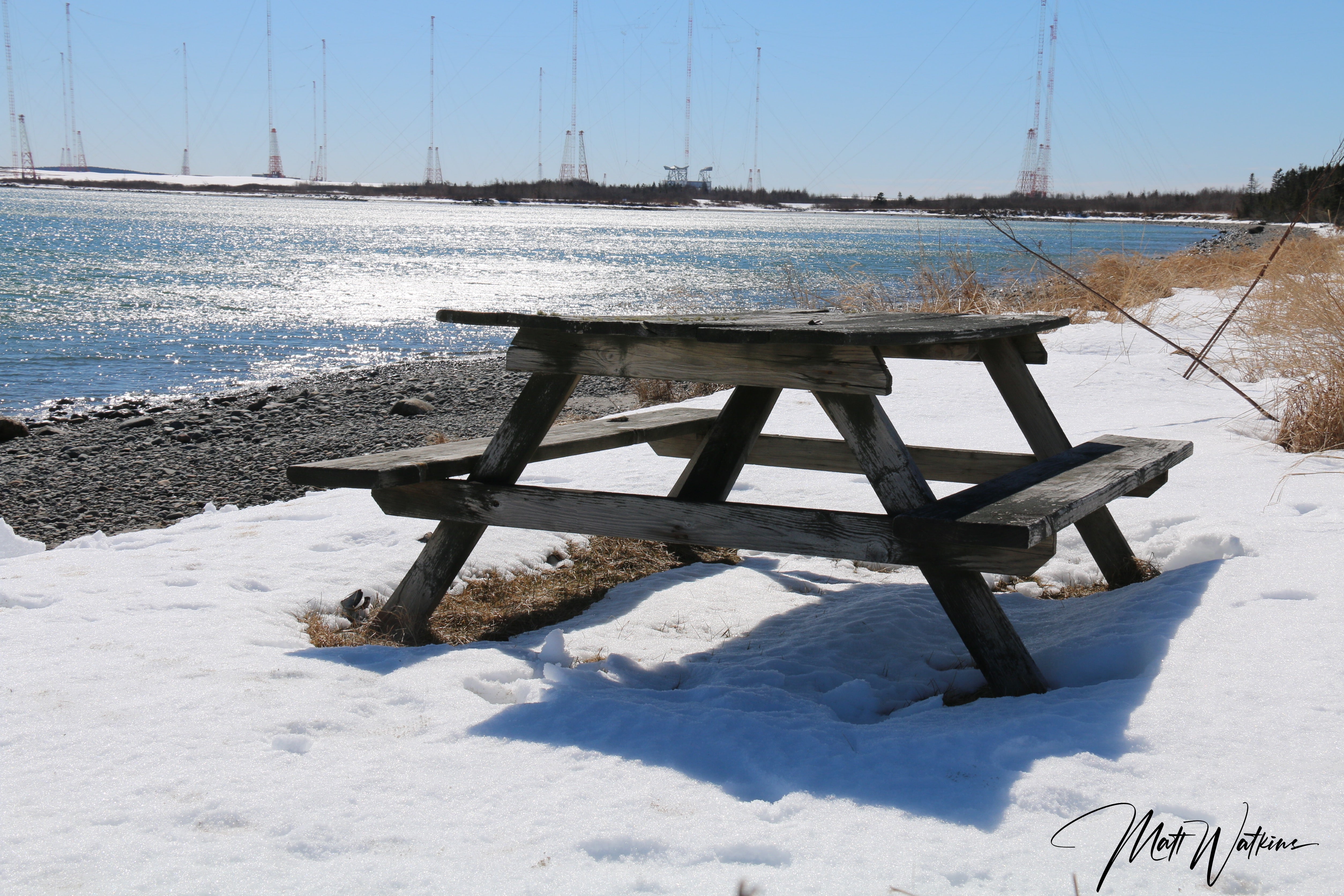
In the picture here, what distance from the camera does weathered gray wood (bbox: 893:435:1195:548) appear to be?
2.45 meters

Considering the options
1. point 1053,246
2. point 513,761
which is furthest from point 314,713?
point 1053,246

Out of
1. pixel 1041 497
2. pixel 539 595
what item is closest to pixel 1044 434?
pixel 1041 497

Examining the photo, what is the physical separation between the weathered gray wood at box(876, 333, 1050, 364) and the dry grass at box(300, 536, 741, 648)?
3.95 ft

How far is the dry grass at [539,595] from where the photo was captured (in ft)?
11.4

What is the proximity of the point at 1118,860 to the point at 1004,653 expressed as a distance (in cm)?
90

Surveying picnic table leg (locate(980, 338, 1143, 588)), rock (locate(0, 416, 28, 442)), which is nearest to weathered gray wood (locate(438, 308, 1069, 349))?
picnic table leg (locate(980, 338, 1143, 588))

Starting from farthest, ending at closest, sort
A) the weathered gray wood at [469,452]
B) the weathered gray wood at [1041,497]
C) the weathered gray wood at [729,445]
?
the weathered gray wood at [729,445] → the weathered gray wood at [469,452] → the weathered gray wood at [1041,497]

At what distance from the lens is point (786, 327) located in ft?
9.01

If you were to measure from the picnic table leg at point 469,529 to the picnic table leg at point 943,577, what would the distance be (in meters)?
0.96

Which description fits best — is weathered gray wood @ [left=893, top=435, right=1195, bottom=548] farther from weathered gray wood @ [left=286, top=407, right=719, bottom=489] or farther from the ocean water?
the ocean water

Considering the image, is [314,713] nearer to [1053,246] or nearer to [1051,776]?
[1051,776]

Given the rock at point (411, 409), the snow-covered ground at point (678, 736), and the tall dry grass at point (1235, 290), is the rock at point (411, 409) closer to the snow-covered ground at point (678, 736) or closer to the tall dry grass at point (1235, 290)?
the tall dry grass at point (1235, 290)

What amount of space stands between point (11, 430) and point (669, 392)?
6547mm

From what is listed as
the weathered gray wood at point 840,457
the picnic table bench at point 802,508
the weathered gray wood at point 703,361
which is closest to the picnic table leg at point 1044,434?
the picnic table bench at point 802,508
